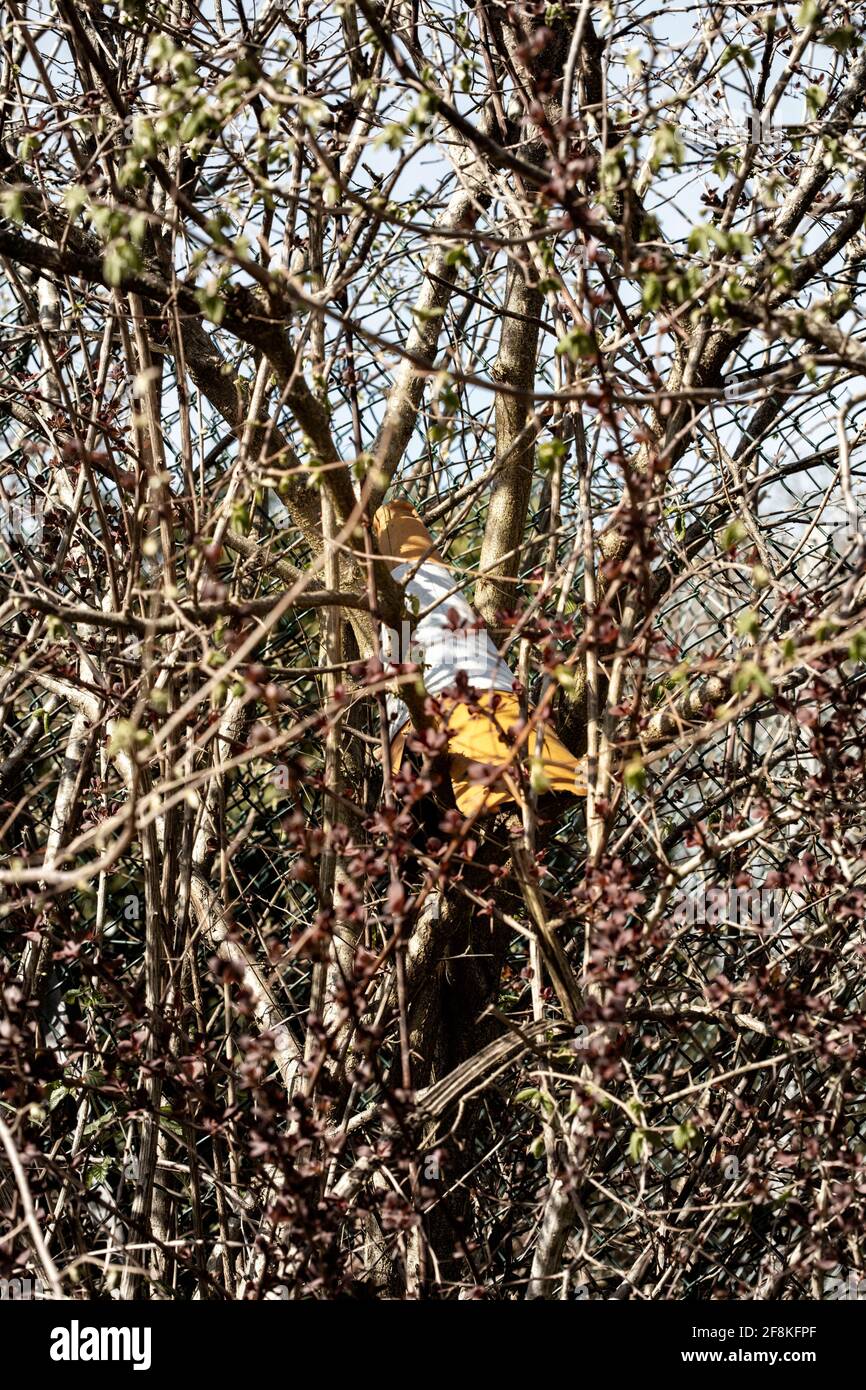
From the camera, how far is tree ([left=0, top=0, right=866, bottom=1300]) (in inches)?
87.7

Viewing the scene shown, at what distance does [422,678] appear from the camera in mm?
2316

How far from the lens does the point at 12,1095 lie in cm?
232

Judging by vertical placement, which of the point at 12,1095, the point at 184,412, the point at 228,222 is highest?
the point at 228,222

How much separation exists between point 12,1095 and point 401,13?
258cm

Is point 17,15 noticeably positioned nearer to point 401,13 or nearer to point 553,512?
point 401,13

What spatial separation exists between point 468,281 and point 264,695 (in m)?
2.22

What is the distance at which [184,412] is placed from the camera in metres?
2.63

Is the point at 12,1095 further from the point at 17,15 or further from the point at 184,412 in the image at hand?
the point at 17,15

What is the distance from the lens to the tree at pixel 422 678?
2229mm

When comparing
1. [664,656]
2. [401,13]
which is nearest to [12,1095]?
[664,656]
